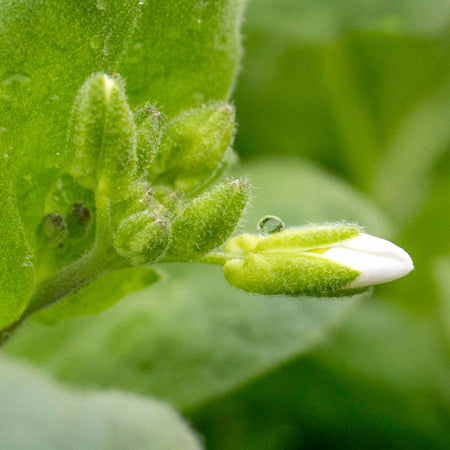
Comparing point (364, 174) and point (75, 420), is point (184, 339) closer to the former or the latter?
point (75, 420)

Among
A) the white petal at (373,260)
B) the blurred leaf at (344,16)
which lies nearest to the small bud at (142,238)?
the white petal at (373,260)

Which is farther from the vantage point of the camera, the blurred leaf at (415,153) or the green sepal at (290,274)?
the blurred leaf at (415,153)

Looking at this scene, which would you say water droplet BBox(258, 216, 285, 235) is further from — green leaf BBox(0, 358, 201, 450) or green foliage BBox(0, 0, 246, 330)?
green leaf BBox(0, 358, 201, 450)

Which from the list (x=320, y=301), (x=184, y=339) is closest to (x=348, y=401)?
(x=320, y=301)

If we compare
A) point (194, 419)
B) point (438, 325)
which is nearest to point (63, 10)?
point (194, 419)

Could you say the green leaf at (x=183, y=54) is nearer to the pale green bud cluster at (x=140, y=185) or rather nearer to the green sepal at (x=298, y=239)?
the pale green bud cluster at (x=140, y=185)

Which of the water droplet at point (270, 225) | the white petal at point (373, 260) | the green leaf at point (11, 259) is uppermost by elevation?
the white petal at point (373, 260)

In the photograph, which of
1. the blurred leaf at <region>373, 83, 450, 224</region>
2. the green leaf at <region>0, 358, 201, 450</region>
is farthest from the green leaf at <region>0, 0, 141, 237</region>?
the blurred leaf at <region>373, 83, 450, 224</region>
